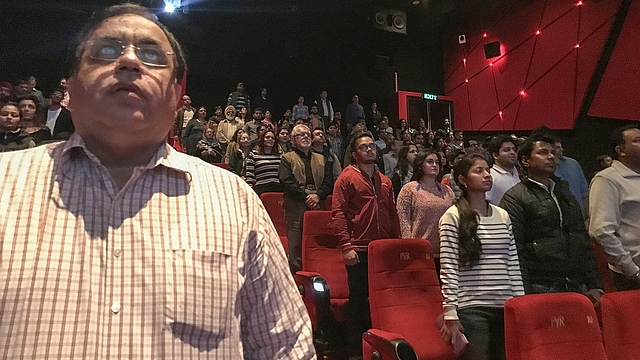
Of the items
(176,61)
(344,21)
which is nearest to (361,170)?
(176,61)

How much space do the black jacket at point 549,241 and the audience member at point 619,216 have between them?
204 millimetres

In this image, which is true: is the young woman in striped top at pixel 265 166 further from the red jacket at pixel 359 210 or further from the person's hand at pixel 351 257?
the person's hand at pixel 351 257

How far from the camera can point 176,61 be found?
39.8 inches

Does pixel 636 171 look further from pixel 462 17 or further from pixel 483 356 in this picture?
pixel 462 17

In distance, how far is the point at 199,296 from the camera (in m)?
0.85

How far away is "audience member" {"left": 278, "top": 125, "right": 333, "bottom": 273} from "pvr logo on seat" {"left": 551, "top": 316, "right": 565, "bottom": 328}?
1912mm

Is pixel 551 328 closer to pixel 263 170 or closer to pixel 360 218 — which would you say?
pixel 360 218

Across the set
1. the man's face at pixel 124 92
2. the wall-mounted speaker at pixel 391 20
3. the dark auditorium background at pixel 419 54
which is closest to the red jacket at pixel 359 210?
the man's face at pixel 124 92

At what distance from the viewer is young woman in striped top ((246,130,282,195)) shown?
4262mm

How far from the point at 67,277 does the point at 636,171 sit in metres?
2.67

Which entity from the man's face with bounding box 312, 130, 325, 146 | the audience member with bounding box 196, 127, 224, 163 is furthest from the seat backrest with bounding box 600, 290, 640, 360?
the audience member with bounding box 196, 127, 224, 163

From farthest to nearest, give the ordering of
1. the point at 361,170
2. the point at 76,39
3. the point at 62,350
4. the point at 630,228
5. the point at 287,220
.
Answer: the point at 287,220
the point at 361,170
the point at 630,228
the point at 76,39
the point at 62,350

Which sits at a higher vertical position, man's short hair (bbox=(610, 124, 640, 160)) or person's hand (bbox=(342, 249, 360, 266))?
man's short hair (bbox=(610, 124, 640, 160))

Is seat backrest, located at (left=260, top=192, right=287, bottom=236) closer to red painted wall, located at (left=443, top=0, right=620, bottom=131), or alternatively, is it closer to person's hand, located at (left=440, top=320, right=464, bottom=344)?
person's hand, located at (left=440, top=320, right=464, bottom=344)
